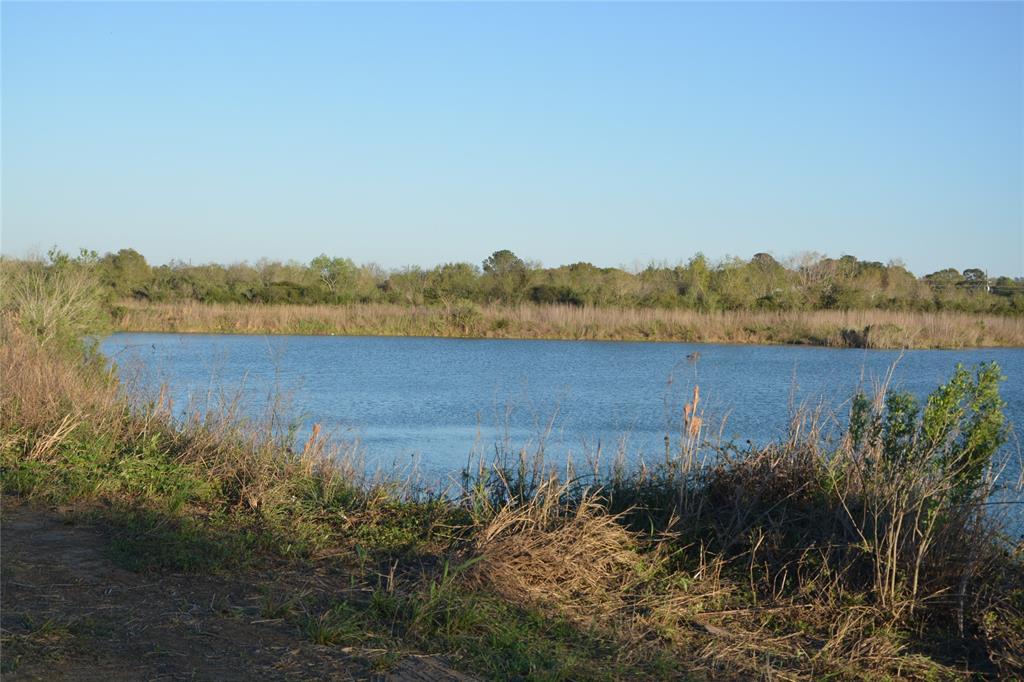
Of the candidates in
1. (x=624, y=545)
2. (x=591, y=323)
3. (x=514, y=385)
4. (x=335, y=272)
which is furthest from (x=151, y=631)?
(x=335, y=272)

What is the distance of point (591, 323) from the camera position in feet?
146

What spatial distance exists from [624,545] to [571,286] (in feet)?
160

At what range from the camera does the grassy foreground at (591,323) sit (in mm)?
42500

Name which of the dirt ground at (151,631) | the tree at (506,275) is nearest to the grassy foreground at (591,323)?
the tree at (506,275)

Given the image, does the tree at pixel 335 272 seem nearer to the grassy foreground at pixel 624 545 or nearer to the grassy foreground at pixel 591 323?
the grassy foreground at pixel 591 323

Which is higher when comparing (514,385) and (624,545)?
(624,545)

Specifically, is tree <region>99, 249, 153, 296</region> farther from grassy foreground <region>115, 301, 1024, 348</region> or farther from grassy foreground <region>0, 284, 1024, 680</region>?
grassy foreground <region>0, 284, 1024, 680</region>

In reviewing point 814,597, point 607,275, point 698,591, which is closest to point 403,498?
point 698,591

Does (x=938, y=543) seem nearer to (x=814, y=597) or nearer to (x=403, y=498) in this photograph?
(x=814, y=597)

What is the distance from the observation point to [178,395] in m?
15.7

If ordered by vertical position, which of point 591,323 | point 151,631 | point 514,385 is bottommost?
point 514,385

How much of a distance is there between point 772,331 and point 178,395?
33.6m

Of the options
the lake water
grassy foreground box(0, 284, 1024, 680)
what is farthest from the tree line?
grassy foreground box(0, 284, 1024, 680)

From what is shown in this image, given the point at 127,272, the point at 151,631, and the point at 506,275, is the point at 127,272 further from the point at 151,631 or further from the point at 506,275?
the point at 151,631
